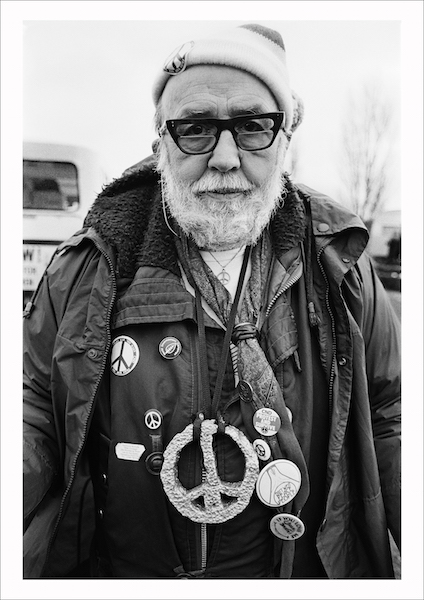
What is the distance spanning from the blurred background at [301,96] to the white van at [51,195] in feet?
0.04

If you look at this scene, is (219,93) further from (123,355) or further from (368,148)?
(123,355)

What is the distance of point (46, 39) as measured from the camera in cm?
154

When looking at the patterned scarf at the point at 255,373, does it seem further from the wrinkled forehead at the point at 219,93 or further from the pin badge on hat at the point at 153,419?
the wrinkled forehead at the point at 219,93

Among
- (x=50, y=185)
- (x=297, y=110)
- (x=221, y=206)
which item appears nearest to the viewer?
(x=221, y=206)

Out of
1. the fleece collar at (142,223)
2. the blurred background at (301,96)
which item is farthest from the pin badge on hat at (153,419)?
the blurred background at (301,96)

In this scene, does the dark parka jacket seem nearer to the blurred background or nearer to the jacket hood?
the jacket hood

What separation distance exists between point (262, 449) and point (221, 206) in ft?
2.67

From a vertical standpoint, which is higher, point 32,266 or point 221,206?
point 221,206

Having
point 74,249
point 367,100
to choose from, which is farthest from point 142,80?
point 367,100

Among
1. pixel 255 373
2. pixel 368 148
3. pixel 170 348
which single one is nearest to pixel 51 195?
pixel 170 348

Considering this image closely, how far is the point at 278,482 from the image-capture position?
1.35 m

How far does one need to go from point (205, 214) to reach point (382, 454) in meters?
1.07

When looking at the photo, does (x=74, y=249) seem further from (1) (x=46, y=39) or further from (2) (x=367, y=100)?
(2) (x=367, y=100)

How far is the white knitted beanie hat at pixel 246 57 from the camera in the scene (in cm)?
138
